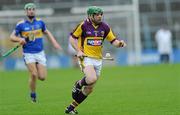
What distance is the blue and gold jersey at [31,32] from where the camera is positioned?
1856 centimetres

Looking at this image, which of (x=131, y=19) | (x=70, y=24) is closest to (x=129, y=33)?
(x=131, y=19)

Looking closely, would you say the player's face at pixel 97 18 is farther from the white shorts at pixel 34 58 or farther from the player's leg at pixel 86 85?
the white shorts at pixel 34 58

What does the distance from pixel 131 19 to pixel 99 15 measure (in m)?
30.9

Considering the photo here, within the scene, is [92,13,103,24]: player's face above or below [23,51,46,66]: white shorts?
above

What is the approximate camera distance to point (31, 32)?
731 inches

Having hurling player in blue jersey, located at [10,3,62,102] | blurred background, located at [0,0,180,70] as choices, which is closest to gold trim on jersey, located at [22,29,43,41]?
hurling player in blue jersey, located at [10,3,62,102]

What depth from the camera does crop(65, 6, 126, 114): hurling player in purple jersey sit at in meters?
14.0

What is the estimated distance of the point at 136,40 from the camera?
43.9 m

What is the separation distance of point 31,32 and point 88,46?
452 cm

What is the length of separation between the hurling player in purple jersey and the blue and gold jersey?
4.24 metres

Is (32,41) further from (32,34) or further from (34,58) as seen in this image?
(34,58)

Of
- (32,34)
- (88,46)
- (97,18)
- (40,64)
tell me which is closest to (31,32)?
(32,34)

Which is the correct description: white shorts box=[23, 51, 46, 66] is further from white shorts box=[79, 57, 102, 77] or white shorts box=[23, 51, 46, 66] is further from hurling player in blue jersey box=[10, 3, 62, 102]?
white shorts box=[79, 57, 102, 77]

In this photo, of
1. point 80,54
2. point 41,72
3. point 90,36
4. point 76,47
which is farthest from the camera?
point 41,72
